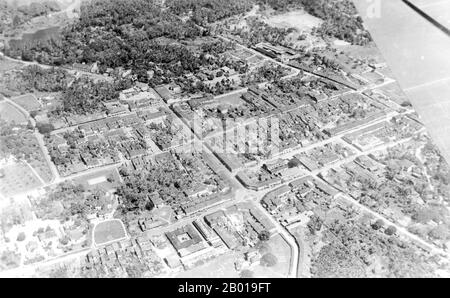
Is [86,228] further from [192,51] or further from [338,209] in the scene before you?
[192,51]

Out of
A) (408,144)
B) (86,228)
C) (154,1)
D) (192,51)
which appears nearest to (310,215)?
(408,144)

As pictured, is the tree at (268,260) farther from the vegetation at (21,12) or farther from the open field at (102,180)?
the vegetation at (21,12)

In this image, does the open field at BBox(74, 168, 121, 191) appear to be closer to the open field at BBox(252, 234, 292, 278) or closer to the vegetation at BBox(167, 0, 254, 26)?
the open field at BBox(252, 234, 292, 278)

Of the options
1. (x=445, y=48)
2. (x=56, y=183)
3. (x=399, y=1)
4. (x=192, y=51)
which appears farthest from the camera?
(x=192, y=51)

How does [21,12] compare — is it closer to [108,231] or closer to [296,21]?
[296,21]
